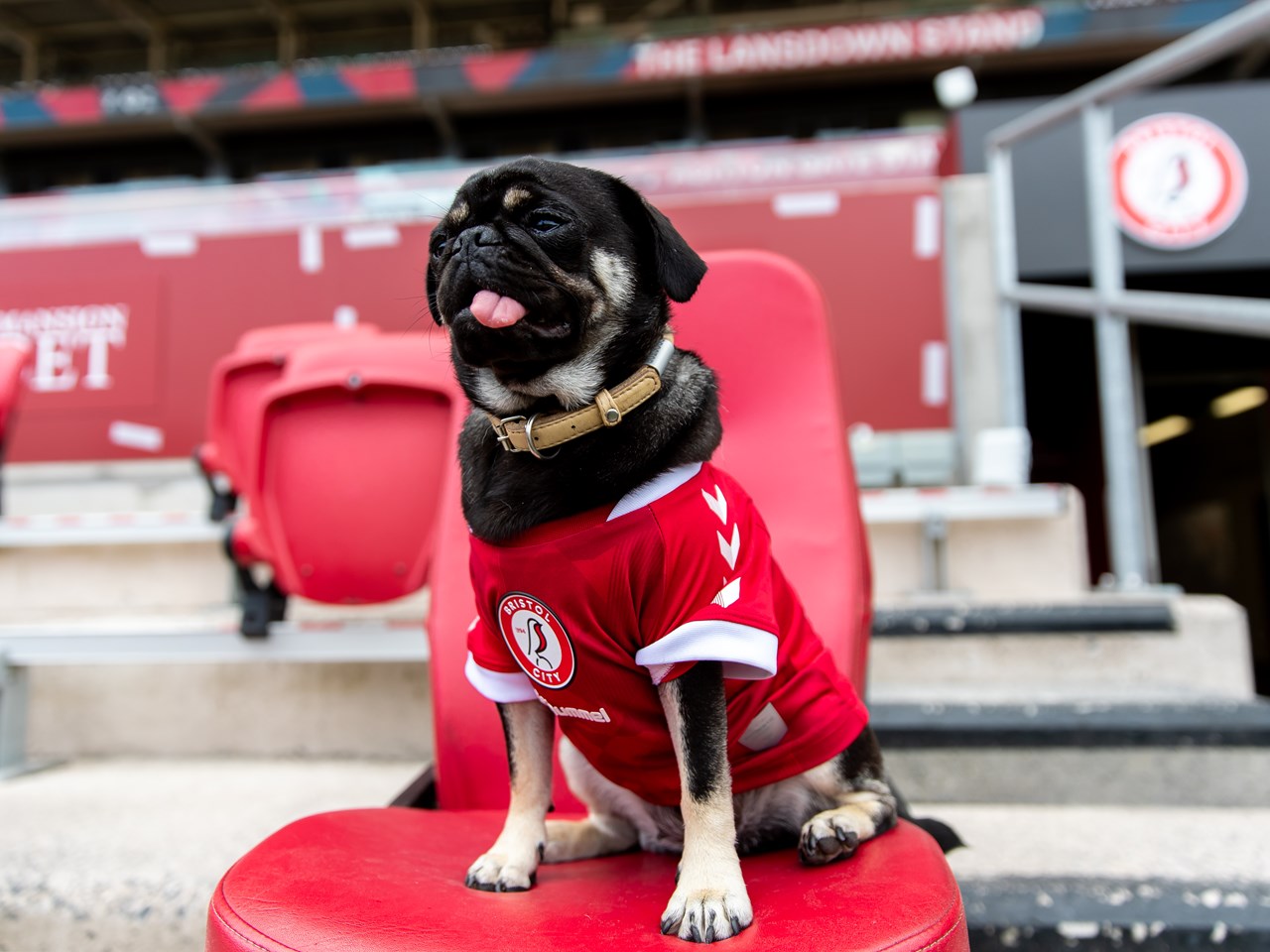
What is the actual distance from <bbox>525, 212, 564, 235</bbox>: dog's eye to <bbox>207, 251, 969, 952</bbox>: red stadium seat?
0.55m

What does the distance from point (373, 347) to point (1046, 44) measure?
14036 mm

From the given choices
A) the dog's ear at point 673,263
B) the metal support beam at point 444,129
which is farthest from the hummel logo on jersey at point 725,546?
the metal support beam at point 444,129

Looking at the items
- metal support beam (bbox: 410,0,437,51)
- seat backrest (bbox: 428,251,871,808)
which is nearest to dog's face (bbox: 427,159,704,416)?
seat backrest (bbox: 428,251,871,808)

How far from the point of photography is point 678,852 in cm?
131

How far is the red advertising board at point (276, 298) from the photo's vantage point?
3834mm

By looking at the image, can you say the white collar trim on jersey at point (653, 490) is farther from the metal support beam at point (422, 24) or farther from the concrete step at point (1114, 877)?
the metal support beam at point (422, 24)

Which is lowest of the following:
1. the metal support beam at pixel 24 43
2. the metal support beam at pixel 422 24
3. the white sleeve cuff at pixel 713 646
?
the white sleeve cuff at pixel 713 646

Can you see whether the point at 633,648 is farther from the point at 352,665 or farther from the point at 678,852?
the point at 352,665

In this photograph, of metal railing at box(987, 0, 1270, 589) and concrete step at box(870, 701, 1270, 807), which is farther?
metal railing at box(987, 0, 1270, 589)

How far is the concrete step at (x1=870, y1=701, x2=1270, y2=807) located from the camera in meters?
1.82

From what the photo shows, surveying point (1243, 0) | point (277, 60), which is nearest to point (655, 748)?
point (1243, 0)

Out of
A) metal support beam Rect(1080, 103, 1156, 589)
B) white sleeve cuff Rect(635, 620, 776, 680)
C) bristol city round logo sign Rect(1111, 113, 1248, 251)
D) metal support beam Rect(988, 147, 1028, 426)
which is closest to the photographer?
white sleeve cuff Rect(635, 620, 776, 680)

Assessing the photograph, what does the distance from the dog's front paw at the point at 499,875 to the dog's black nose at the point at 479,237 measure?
2.60ft

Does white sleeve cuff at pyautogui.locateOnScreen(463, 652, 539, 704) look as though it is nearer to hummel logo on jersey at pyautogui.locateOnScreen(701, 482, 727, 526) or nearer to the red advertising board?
hummel logo on jersey at pyautogui.locateOnScreen(701, 482, 727, 526)
